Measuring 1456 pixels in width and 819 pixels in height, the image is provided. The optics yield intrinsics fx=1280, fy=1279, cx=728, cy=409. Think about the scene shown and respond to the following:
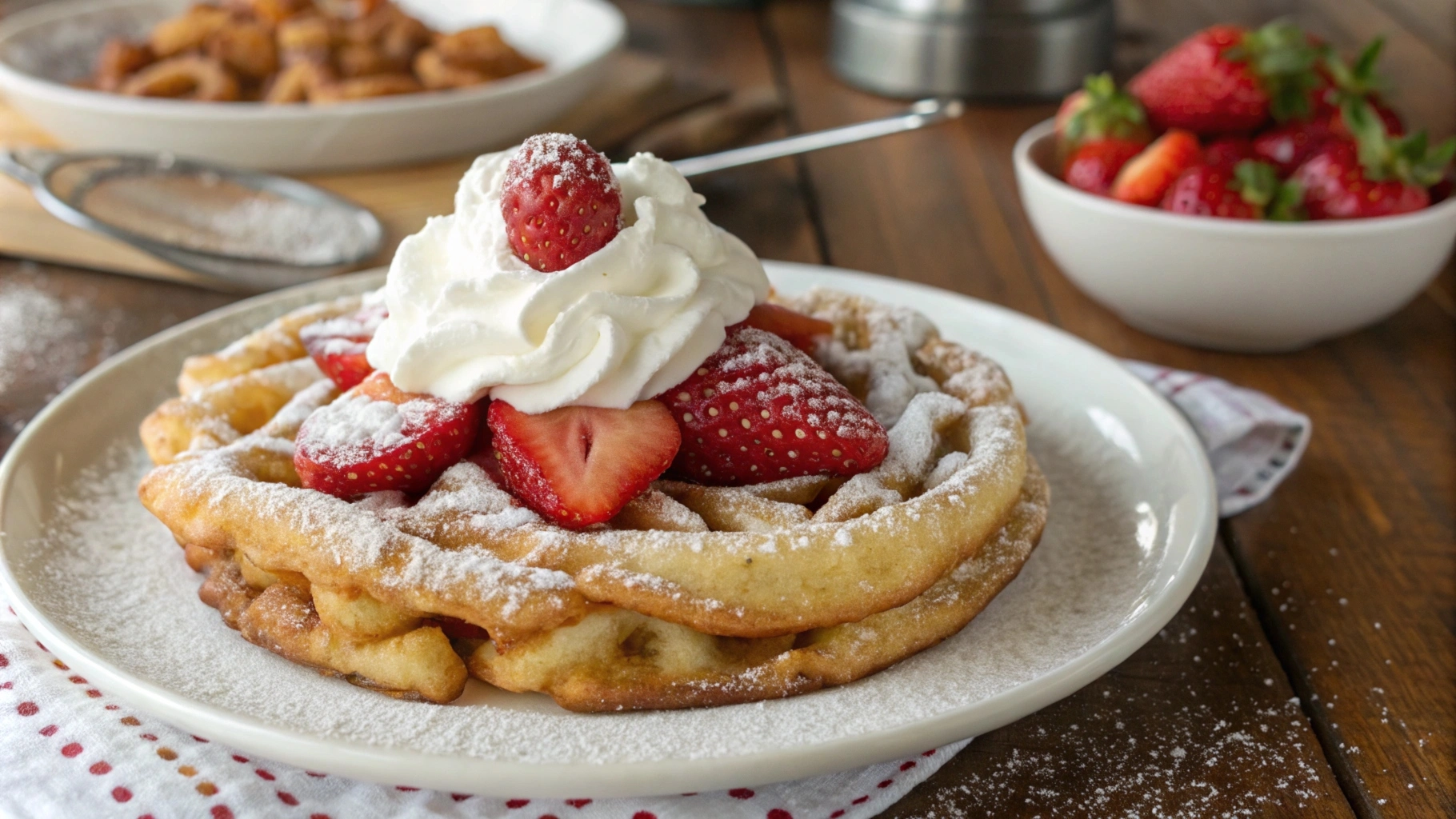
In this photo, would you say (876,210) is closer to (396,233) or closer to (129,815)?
(396,233)

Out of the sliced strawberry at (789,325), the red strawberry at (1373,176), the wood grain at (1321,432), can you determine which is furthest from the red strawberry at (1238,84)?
the sliced strawberry at (789,325)

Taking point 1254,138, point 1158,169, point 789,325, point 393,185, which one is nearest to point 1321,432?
point 1158,169

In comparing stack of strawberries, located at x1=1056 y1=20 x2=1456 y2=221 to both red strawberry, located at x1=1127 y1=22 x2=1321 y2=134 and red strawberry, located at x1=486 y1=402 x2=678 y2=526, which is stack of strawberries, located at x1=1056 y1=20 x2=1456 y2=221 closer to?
red strawberry, located at x1=1127 y1=22 x2=1321 y2=134

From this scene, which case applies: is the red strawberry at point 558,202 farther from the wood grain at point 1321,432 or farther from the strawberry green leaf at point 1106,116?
the strawberry green leaf at point 1106,116

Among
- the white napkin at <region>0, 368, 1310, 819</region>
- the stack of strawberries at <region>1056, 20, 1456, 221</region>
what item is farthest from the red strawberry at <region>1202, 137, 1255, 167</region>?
the white napkin at <region>0, 368, 1310, 819</region>

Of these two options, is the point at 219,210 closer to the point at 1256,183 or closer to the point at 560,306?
the point at 560,306
